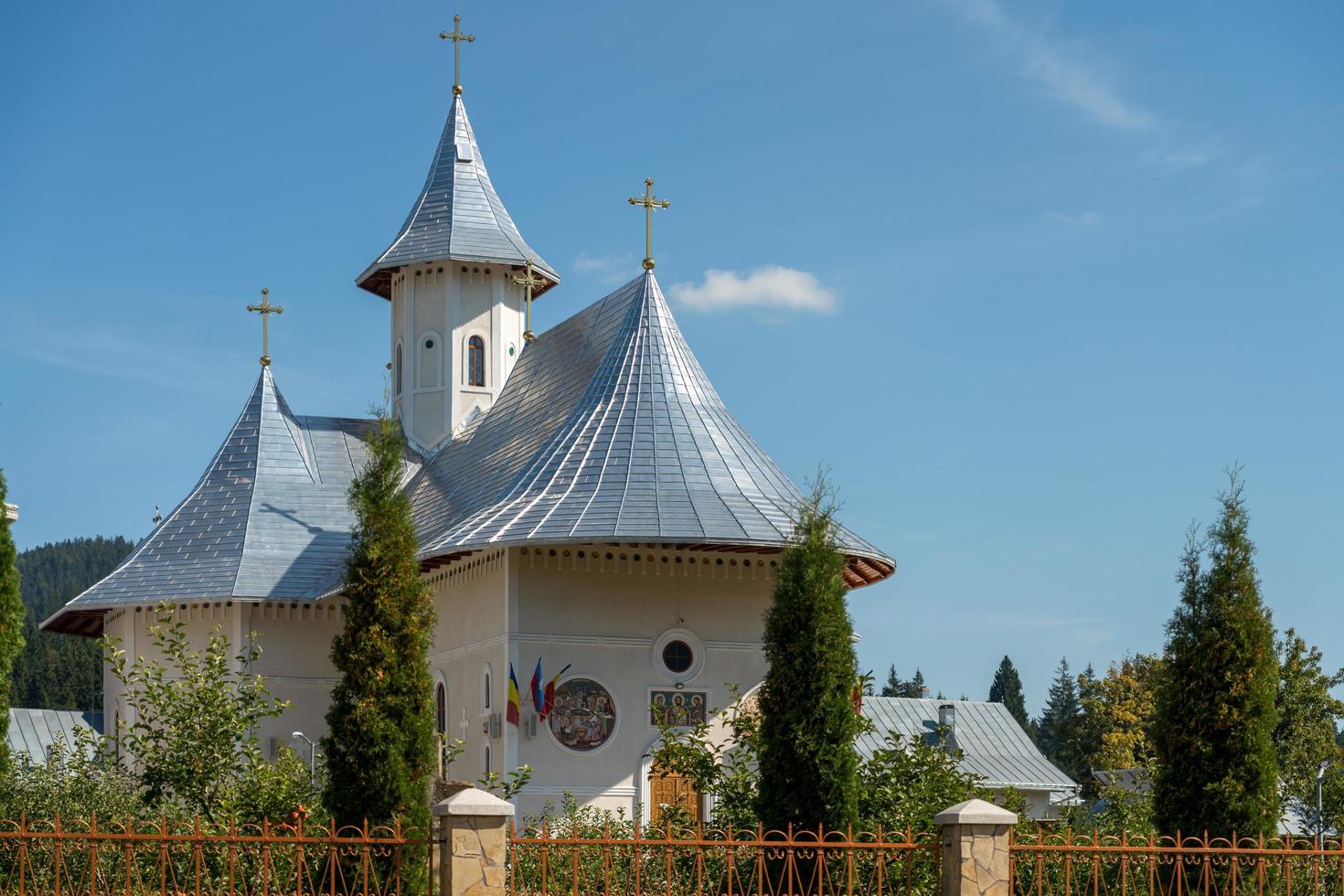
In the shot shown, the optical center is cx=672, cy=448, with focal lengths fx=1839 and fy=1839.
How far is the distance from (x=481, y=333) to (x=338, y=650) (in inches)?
664

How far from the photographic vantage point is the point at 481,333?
1243 inches

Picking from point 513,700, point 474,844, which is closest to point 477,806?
point 474,844

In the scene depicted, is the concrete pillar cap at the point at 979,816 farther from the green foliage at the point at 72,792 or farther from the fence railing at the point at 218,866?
the green foliage at the point at 72,792

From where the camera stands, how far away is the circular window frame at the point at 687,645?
2230 cm

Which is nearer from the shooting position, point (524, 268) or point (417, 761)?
point (417, 761)

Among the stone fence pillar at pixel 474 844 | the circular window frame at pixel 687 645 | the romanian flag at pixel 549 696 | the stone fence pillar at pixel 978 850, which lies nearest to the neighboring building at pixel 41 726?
the romanian flag at pixel 549 696

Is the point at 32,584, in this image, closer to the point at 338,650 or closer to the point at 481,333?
the point at 481,333

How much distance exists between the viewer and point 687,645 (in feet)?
73.7

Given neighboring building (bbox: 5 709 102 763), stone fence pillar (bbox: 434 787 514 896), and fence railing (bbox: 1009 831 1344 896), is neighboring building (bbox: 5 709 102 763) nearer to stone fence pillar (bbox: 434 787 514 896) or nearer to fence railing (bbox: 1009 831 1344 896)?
fence railing (bbox: 1009 831 1344 896)

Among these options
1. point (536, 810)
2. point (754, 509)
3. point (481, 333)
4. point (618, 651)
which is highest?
point (481, 333)

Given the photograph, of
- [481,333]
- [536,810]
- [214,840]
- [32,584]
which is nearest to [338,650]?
[214,840]

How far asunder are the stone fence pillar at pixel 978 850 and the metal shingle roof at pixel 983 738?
26256 millimetres

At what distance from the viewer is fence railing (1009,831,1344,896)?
42.2 ft

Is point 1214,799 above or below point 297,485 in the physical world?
below
